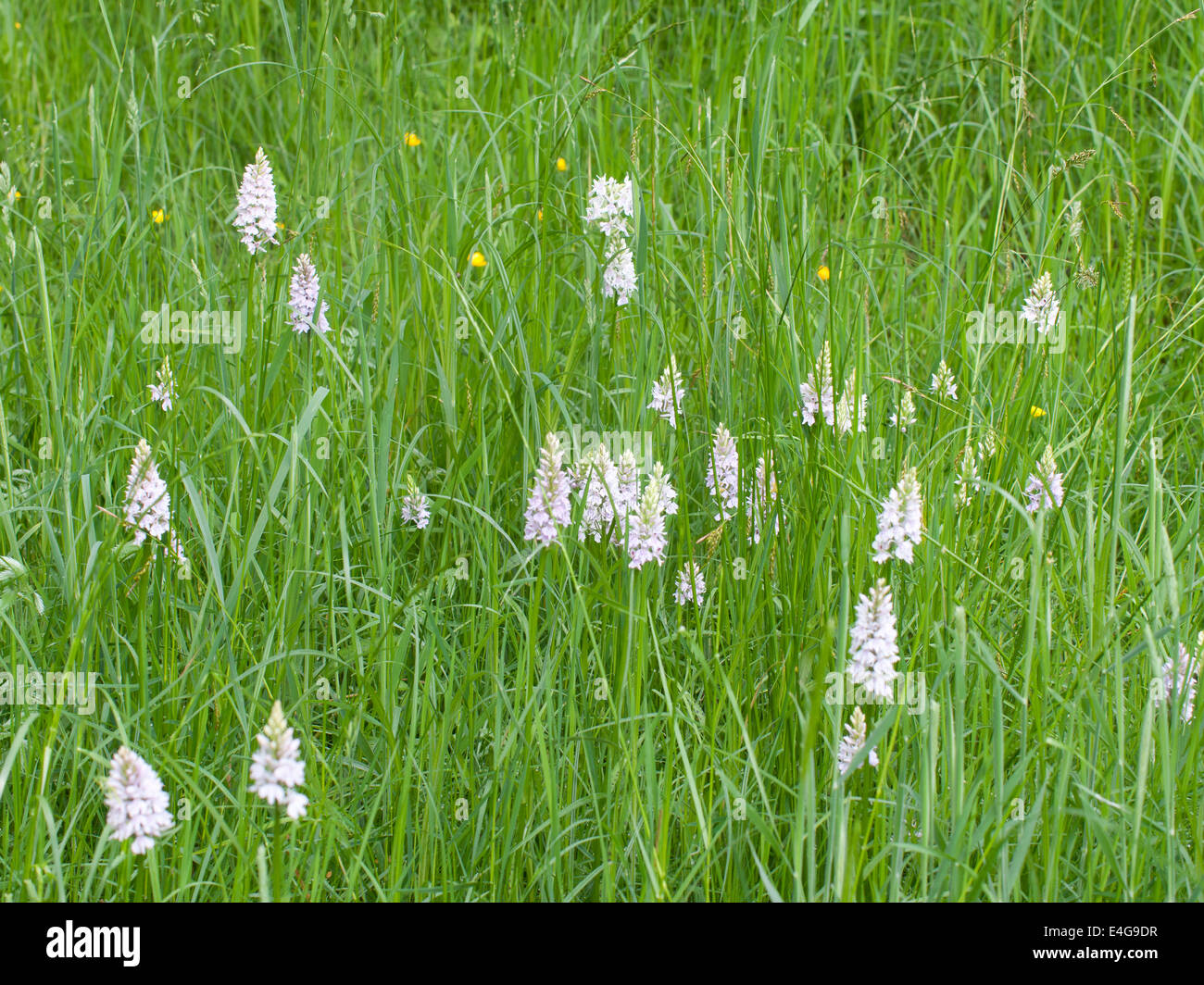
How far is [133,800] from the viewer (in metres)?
1.51

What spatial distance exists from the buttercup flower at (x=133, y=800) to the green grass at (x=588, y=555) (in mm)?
168

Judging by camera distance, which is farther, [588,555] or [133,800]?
[588,555]

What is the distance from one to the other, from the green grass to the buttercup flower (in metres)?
0.17

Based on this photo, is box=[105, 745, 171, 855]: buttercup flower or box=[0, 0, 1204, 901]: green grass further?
box=[0, 0, 1204, 901]: green grass

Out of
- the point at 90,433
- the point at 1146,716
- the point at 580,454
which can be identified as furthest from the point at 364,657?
the point at 1146,716

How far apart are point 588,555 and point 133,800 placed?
3.27ft

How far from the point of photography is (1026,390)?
2.78 meters

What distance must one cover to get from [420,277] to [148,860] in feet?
5.83

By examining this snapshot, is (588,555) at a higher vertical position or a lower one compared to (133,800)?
higher

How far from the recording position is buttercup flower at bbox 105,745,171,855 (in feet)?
4.82

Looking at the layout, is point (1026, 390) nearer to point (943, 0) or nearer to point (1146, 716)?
point (1146, 716)

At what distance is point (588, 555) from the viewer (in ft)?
7.31

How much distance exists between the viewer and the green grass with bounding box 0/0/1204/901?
189 centimetres

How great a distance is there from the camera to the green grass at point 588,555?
6.20 feet
